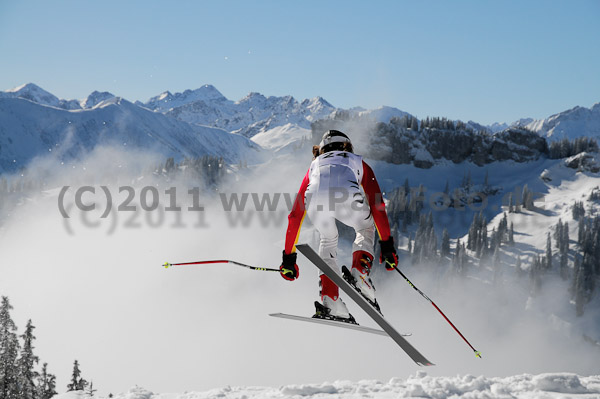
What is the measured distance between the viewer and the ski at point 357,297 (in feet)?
23.8

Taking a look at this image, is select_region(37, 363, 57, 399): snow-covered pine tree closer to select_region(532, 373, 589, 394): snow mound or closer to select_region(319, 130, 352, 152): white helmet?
select_region(319, 130, 352, 152): white helmet

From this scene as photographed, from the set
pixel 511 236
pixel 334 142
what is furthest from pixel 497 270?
pixel 334 142

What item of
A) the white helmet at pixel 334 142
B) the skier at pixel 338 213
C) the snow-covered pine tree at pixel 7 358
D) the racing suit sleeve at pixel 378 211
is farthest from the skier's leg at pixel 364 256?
the snow-covered pine tree at pixel 7 358

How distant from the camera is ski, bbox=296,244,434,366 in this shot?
727 cm

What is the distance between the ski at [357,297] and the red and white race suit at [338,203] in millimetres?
320

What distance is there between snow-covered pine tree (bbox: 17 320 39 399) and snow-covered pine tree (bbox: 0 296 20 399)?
1.18 ft

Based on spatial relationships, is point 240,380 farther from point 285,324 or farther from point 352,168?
point 352,168

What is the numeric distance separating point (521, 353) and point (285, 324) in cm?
8234

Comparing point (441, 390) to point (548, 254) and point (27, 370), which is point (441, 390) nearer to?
point (27, 370)

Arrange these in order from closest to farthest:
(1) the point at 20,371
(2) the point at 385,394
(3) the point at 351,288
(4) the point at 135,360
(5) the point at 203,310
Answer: (3) the point at 351,288
(2) the point at 385,394
(1) the point at 20,371
(4) the point at 135,360
(5) the point at 203,310

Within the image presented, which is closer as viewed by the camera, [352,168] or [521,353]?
[352,168]

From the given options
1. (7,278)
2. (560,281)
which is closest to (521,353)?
(560,281)

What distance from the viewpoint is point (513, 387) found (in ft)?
24.6

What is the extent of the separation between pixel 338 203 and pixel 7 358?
3463cm
